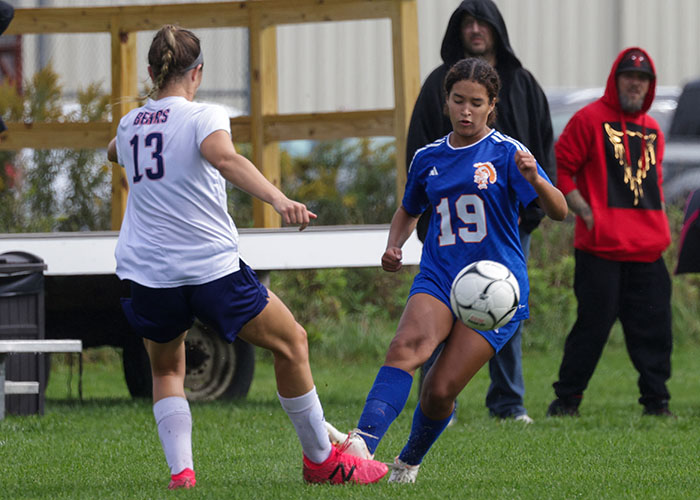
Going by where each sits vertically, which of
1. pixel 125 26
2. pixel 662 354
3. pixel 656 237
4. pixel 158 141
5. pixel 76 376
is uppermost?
pixel 125 26

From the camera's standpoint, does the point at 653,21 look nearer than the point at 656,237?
No

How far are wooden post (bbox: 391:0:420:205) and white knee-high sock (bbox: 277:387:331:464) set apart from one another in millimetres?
3747

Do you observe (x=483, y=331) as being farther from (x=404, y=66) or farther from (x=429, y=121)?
(x=404, y=66)

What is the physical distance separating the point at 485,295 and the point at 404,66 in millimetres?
4075

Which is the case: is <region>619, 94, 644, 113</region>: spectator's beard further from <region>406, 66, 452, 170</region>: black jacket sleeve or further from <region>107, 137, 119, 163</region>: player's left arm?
<region>107, 137, 119, 163</region>: player's left arm

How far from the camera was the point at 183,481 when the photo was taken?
484cm

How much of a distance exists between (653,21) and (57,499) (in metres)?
20.8

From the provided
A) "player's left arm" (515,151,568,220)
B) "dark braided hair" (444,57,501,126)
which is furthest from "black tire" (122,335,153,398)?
"player's left arm" (515,151,568,220)

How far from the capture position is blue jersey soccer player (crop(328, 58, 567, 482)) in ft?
16.1

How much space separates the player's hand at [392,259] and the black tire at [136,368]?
3.81m

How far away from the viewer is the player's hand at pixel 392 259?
520 cm

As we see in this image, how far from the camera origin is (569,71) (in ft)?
76.2

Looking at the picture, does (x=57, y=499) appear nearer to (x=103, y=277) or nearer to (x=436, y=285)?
(x=436, y=285)

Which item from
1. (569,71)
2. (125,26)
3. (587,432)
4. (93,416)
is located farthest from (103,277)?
(569,71)
